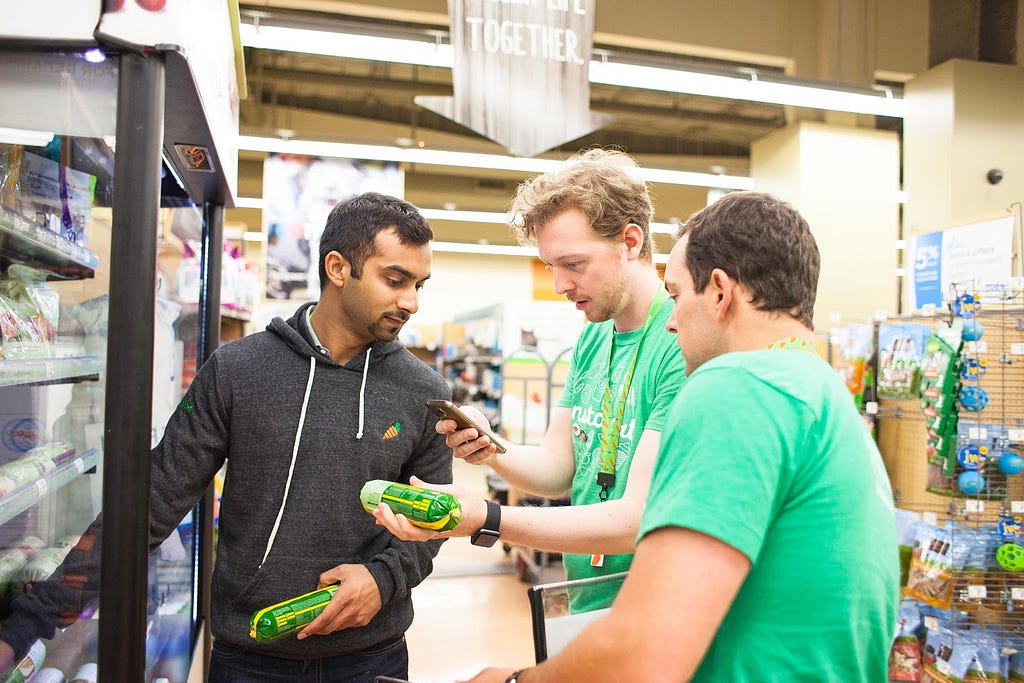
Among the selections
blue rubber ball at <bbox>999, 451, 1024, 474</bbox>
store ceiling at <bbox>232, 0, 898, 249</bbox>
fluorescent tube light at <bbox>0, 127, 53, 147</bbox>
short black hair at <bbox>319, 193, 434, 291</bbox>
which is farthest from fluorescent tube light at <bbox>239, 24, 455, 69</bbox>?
blue rubber ball at <bbox>999, 451, 1024, 474</bbox>

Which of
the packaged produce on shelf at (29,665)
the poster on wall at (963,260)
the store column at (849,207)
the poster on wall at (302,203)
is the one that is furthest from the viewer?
the store column at (849,207)

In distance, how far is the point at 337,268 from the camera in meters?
1.99

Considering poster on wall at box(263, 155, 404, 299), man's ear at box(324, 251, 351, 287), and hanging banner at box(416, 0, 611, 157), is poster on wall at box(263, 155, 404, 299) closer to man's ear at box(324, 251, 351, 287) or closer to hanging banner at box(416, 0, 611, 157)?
hanging banner at box(416, 0, 611, 157)

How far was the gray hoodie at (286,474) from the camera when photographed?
1.79m

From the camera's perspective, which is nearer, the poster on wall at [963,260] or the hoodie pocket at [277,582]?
the hoodie pocket at [277,582]

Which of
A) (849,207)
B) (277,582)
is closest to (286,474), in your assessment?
(277,582)

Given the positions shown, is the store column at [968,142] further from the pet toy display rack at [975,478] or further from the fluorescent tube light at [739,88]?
the pet toy display rack at [975,478]

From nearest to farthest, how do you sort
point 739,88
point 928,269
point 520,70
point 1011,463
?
point 1011,463 → point 520,70 → point 928,269 → point 739,88

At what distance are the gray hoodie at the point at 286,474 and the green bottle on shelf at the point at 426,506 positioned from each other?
32cm

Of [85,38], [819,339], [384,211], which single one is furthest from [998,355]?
[85,38]

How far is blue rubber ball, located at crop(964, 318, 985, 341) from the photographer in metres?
3.98

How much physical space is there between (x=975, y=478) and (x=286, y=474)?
3695 mm

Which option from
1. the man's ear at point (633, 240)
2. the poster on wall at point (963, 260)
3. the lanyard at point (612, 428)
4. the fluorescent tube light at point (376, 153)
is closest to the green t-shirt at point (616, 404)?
the lanyard at point (612, 428)

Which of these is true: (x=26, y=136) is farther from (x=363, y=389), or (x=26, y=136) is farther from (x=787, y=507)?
(x=787, y=507)
